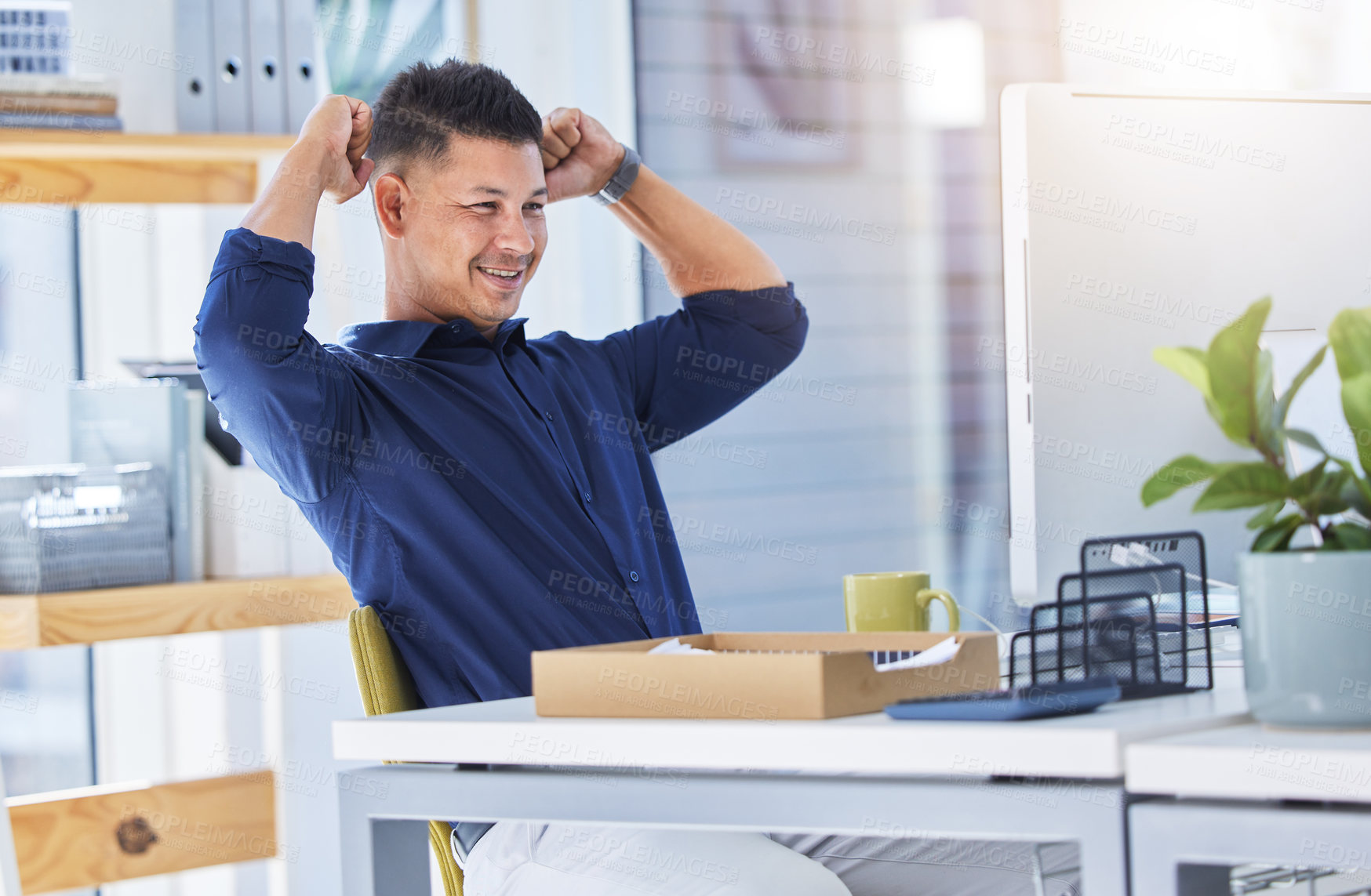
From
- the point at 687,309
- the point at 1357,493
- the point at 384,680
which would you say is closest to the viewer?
the point at 1357,493

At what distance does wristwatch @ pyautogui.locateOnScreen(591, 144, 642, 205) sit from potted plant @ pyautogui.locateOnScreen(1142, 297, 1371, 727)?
136cm

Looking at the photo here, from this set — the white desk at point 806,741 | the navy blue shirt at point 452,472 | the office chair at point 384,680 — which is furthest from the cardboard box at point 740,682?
the navy blue shirt at point 452,472

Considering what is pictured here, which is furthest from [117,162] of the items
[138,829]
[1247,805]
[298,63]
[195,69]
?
[1247,805]

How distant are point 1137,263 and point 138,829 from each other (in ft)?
5.74

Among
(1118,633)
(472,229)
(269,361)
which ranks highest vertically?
(472,229)

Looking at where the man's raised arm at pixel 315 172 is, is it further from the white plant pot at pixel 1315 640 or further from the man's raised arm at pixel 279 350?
the white plant pot at pixel 1315 640

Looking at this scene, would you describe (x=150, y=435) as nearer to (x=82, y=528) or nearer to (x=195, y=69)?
(x=82, y=528)

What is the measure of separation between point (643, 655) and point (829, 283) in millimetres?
2076

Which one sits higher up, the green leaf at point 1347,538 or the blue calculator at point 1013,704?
the green leaf at point 1347,538

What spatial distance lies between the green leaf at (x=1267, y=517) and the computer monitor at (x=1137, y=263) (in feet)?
1.27

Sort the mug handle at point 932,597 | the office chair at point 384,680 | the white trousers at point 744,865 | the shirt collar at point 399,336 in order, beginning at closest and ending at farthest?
the white trousers at point 744,865, the office chair at point 384,680, the mug handle at point 932,597, the shirt collar at point 399,336

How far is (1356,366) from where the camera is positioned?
2.38ft

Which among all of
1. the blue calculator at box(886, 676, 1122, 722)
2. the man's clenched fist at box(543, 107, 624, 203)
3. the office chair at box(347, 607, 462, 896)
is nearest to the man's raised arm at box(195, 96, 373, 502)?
the office chair at box(347, 607, 462, 896)

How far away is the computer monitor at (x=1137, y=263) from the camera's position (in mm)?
1144
